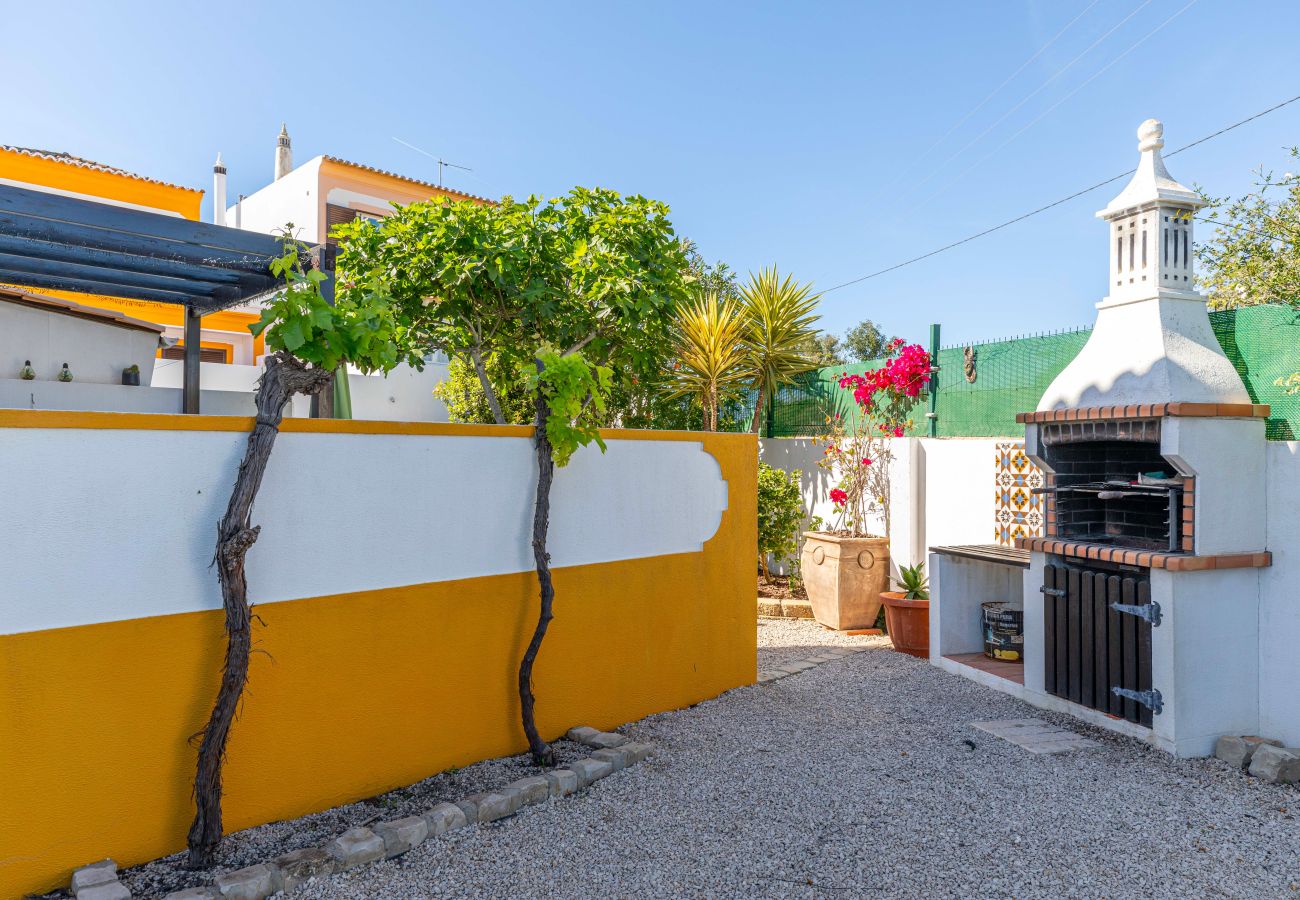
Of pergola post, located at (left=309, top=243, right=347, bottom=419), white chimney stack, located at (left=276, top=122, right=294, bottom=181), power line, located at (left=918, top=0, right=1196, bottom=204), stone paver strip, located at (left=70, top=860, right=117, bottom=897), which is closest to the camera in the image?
stone paver strip, located at (left=70, top=860, right=117, bottom=897)

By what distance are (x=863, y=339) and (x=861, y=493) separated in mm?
41300

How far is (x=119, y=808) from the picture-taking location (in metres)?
2.86

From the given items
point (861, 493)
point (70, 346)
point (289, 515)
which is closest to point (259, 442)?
point (289, 515)

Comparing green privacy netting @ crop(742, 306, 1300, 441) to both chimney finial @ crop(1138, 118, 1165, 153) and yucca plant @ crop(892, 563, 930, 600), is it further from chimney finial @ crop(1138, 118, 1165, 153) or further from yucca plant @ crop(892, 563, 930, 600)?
yucca plant @ crop(892, 563, 930, 600)

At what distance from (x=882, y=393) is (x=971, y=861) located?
5769 millimetres

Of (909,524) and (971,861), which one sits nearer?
(971,861)

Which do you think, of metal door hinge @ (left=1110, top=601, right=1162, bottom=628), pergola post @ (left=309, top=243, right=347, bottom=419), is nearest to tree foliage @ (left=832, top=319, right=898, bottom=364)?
metal door hinge @ (left=1110, top=601, right=1162, bottom=628)

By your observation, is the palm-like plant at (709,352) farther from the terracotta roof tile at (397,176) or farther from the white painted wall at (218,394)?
the terracotta roof tile at (397,176)

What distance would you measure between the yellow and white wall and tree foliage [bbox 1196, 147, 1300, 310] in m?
5.37

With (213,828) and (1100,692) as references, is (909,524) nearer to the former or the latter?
(1100,692)

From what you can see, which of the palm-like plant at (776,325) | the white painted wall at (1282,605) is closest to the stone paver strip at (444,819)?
the white painted wall at (1282,605)

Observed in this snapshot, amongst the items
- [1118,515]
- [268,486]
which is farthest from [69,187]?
[1118,515]

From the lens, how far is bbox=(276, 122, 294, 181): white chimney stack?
62.5 ft

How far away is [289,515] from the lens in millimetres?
3326
